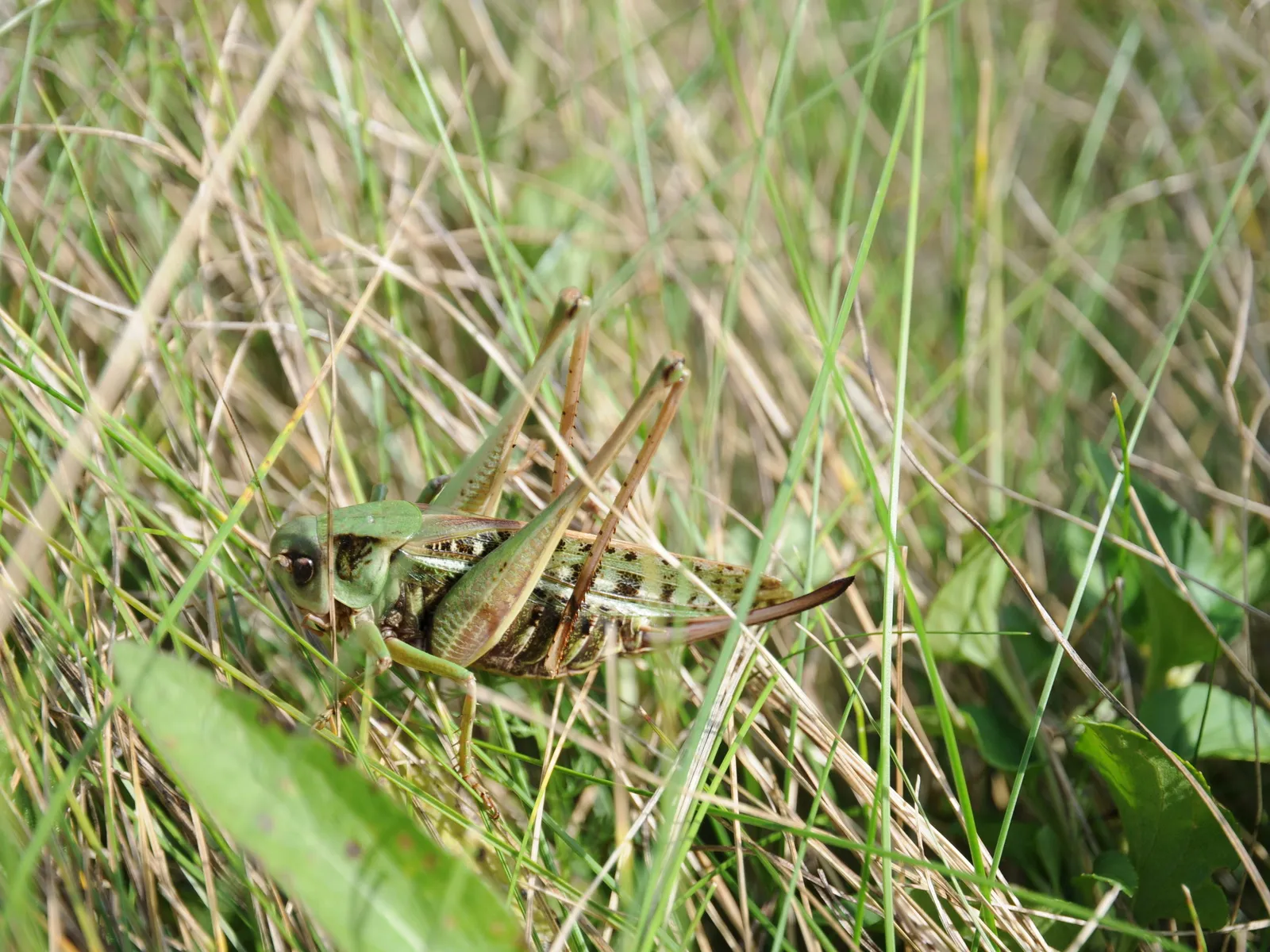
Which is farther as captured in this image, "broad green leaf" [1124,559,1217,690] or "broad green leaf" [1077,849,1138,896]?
"broad green leaf" [1124,559,1217,690]

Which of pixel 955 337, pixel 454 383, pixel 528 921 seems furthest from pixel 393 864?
pixel 955 337

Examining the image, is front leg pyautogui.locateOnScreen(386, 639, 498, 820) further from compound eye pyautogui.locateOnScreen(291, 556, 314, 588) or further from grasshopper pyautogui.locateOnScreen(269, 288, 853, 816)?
compound eye pyautogui.locateOnScreen(291, 556, 314, 588)

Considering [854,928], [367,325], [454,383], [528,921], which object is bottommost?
[854,928]

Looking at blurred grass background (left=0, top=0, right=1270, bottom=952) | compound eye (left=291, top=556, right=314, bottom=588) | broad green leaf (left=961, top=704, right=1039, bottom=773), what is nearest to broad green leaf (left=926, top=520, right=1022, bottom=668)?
blurred grass background (left=0, top=0, right=1270, bottom=952)

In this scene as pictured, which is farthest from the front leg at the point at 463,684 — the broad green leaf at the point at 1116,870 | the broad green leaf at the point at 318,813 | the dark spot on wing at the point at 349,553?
the broad green leaf at the point at 1116,870

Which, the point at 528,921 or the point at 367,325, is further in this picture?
the point at 367,325

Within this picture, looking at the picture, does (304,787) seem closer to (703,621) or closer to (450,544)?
(450,544)

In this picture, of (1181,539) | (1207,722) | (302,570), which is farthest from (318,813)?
(1181,539)
